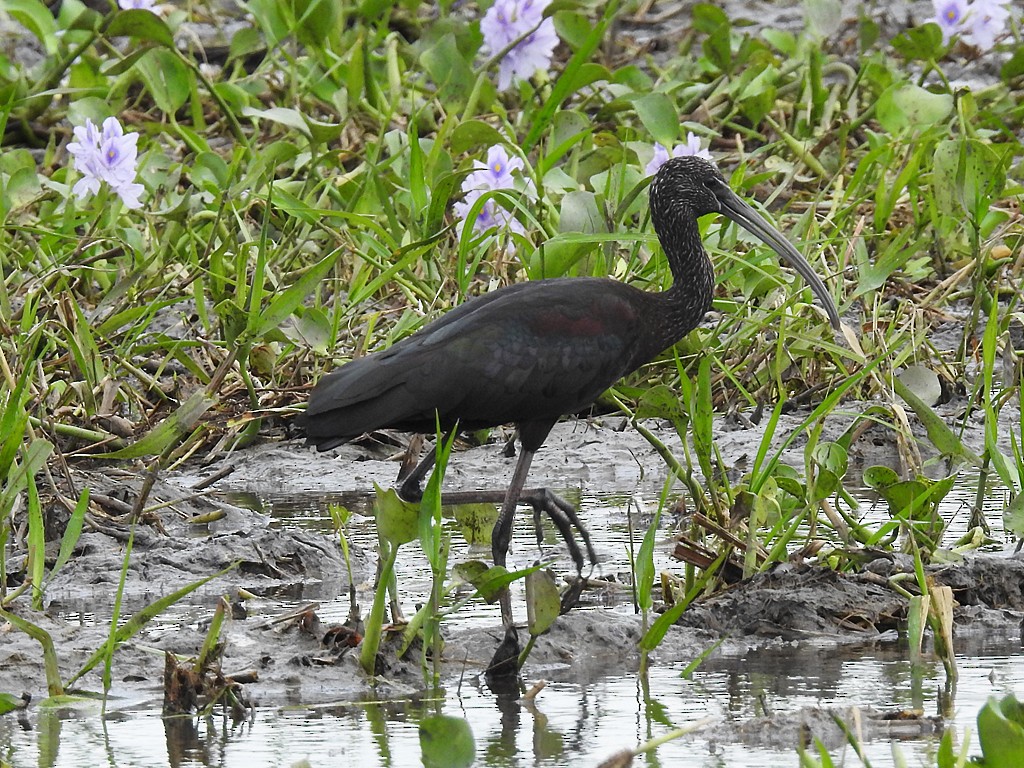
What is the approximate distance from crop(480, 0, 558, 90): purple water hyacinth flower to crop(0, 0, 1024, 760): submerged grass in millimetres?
109

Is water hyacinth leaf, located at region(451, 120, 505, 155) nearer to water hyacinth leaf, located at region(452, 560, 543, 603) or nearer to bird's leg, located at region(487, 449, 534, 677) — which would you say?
bird's leg, located at region(487, 449, 534, 677)

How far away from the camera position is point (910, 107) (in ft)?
26.0

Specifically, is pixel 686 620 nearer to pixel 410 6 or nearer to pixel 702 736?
pixel 702 736

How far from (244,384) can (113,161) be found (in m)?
1.00

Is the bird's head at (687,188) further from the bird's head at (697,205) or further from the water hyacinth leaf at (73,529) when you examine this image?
the water hyacinth leaf at (73,529)

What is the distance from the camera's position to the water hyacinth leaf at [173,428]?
4.85 metres

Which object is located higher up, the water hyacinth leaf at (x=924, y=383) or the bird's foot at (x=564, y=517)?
the water hyacinth leaf at (x=924, y=383)

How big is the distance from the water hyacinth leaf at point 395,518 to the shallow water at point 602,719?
1.25 ft

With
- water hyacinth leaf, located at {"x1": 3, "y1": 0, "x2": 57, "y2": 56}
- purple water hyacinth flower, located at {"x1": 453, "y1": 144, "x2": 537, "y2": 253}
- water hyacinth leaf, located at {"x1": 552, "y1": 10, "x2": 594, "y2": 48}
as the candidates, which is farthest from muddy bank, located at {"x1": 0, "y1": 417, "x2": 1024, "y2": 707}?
water hyacinth leaf, located at {"x1": 552, "y1": 10, "x2": 594, "y2": 48}

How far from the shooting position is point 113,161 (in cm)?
692

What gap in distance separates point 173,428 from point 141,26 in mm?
3415

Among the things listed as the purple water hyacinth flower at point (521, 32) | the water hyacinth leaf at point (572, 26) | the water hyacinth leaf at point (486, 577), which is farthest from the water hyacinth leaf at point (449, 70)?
the water hyacinth leaf at point (486, 577)

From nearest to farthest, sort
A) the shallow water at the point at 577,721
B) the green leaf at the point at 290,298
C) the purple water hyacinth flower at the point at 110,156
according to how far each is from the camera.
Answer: the shallow water at the point at 577,721
the green leaf at the point at 290,298
the purple water hyacinth flower at the point at 110,156

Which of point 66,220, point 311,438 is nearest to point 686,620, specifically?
point 311,438
